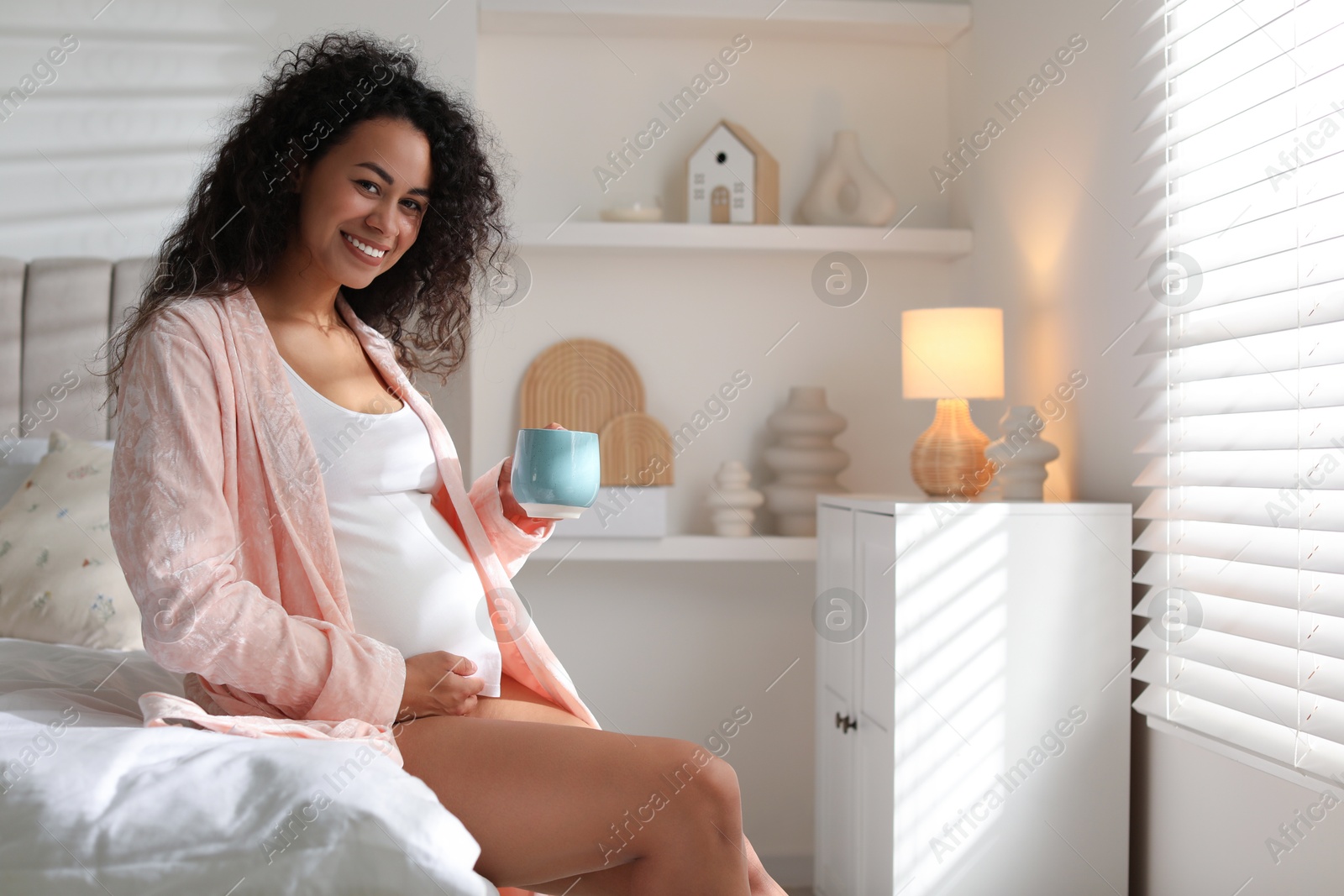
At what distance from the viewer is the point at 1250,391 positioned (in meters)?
1.58

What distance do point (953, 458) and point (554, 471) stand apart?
128 cm

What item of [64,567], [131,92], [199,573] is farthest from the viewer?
[131,92]

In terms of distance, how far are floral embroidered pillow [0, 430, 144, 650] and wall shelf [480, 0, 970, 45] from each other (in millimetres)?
1558

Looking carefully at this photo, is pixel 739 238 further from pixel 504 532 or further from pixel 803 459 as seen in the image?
pixel 504 532

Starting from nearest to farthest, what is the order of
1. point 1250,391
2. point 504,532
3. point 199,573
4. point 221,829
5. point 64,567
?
point 221,829 → point 199,573 → point 504,532 → point 1250,391 → point 64,567

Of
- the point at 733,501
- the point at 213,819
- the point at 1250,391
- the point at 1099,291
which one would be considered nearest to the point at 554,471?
the point at 213,819

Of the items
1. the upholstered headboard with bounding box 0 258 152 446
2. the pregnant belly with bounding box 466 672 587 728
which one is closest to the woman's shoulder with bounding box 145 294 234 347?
the pregnant belly with bounding box 466 672 587 728

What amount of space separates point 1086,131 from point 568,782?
1819 millimetres

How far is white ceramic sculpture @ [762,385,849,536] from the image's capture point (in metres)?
2.67

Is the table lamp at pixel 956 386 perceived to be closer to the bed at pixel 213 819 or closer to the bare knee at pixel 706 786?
the bare knee at pixel 706 786

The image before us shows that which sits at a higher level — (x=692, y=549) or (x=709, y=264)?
(x=709, y=264)

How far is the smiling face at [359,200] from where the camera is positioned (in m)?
1.18

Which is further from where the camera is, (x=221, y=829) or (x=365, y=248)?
(x=365, y=248)

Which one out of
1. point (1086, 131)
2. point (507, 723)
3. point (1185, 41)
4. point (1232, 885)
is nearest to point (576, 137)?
point (1086, 131)
